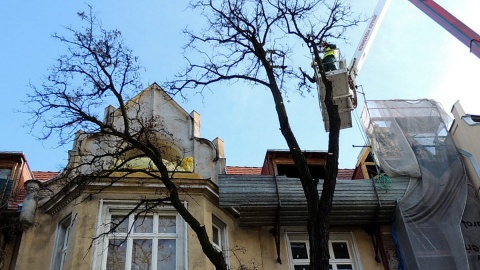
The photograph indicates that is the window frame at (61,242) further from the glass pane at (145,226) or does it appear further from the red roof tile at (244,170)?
the red roof tile at (244,170)

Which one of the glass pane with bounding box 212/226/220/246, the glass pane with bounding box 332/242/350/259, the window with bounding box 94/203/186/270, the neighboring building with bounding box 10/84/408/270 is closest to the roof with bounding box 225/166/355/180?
the neighboring building with bounding box 10/84/408/270

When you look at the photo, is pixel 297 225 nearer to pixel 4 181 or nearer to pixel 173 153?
pixel 173 153

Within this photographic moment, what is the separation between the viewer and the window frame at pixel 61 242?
13.0 meters

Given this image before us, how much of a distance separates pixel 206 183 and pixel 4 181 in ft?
19.1

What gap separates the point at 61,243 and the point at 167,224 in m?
2.67

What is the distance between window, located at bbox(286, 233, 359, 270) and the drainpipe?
256 inches

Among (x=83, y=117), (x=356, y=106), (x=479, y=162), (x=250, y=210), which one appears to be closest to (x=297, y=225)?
(x=250, y=210)

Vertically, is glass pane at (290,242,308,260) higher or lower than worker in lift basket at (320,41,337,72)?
lower

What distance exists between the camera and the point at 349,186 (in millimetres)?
14562

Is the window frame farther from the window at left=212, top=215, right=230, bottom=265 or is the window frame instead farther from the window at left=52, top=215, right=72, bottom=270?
the window at left=212, top=215, right=230, bottom=265

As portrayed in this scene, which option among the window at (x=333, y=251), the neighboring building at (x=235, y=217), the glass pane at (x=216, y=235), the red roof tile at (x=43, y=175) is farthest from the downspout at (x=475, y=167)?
the red roof tile at (x=43, y=175)

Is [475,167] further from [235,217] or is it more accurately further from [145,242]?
[145,242]

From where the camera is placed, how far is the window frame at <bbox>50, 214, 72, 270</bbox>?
511 inches

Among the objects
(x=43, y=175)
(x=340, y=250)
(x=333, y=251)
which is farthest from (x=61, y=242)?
(x=340, y=250)
